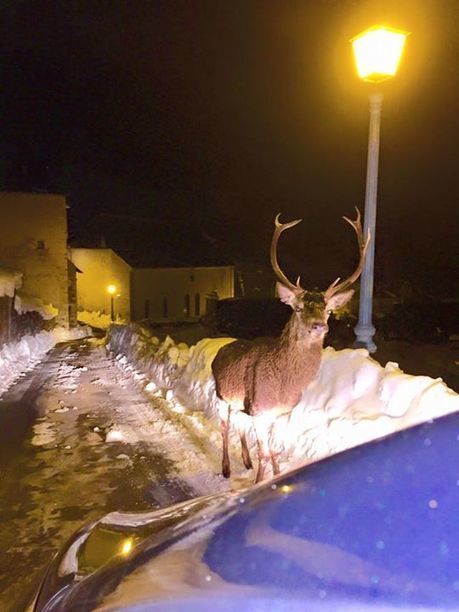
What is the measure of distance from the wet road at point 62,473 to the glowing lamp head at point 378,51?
16.6 feet

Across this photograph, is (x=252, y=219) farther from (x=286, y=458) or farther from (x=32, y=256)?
(x=286, y=458)

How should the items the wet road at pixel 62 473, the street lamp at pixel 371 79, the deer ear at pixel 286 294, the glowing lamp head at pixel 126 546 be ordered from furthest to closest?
the deer ear at pixel 286 294
the street lamp at pixel 371 79
the wet road at pixel 62 473
the glowing lamp head at pixel 126 546

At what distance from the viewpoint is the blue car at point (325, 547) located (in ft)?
5.65

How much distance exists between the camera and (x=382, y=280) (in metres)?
45.1

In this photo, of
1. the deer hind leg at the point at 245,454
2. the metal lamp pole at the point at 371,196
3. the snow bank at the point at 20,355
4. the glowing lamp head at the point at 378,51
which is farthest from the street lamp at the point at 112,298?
the glowing lamp head at the point at 378,51

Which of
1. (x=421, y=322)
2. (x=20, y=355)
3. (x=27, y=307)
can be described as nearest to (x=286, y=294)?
(x=20, y=355)

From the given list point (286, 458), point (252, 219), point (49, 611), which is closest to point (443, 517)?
point (49, 611)

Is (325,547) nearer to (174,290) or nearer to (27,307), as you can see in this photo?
(27,307)

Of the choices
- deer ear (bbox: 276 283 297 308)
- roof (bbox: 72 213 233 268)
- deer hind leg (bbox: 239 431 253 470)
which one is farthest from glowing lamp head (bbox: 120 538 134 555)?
roof (bbox: 72 213 233 268)

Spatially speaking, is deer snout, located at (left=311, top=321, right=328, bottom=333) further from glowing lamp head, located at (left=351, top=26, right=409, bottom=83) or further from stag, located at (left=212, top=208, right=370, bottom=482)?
glowing lamp head, located at (left=351, top=26, right=409, bottom=83)

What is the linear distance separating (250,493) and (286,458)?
439cm

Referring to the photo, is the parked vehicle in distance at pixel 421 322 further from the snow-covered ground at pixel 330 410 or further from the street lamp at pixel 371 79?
the street lamp at pixel 371 79

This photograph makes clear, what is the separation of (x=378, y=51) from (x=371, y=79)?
329 millimetres

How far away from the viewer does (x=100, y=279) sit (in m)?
55.1
